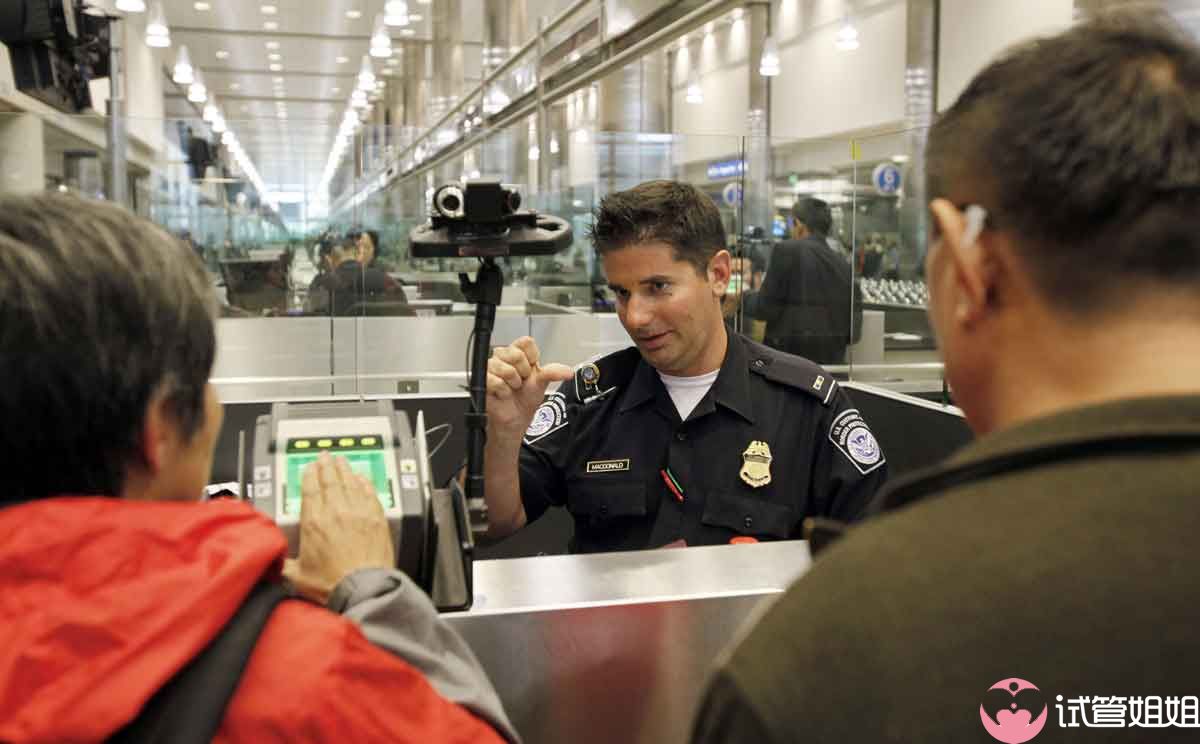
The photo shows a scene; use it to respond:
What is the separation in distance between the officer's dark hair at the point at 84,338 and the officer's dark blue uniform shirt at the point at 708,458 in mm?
1219

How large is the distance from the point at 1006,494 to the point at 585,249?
18.6ft

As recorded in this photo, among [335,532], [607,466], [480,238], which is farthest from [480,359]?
[607,466]

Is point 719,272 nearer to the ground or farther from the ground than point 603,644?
farther from the ground

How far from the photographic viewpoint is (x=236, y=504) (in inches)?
32.8

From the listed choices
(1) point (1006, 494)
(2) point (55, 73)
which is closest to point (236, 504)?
(1) point (1006, 494)

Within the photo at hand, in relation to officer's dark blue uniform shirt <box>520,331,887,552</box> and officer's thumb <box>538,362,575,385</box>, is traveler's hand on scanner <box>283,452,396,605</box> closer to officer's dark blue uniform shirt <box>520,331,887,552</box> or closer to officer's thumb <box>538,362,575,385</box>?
officer's thumb <box>538,362,575,385</box>

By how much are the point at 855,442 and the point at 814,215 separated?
405cm

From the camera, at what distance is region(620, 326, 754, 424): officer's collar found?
2010 mm

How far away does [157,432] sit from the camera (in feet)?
2.74

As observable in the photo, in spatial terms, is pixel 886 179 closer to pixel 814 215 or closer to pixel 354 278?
pixel 814 215

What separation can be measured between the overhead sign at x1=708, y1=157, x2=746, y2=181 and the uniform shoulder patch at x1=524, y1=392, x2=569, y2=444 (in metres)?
4.14

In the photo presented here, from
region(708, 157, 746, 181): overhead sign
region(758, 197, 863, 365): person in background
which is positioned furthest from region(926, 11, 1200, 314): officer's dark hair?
region(708, 157, 746, 181): overhead sign

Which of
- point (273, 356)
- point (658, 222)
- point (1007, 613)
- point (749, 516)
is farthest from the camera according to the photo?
point (273, 356)

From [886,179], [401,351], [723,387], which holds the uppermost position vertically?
[886,179]
